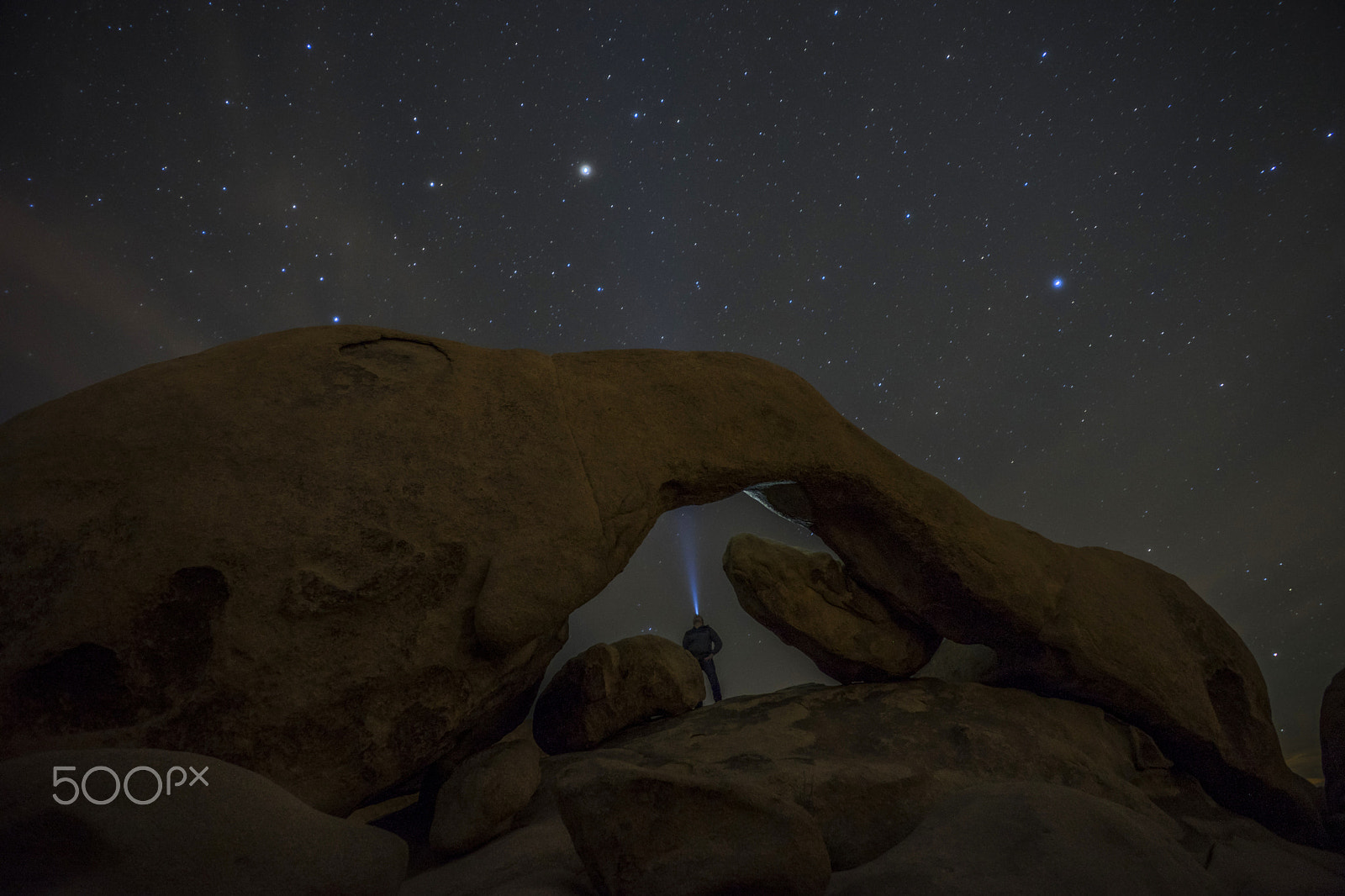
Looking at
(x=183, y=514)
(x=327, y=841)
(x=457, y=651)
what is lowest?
(x=327, y=841)

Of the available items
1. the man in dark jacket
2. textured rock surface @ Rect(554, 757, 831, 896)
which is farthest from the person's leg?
textured rock surface @ Rect(554, 757, 831, 896)

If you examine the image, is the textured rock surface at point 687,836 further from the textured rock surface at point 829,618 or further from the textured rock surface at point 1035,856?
the textured rock surface at point 829,618

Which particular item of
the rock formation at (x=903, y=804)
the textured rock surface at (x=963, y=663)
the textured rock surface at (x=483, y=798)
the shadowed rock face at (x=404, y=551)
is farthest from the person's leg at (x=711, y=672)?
the textured rock surface at (x=483, y=798)

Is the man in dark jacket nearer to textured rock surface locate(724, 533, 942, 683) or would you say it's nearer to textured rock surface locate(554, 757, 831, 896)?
textured rock surface locate(724, 533, 942, 683)

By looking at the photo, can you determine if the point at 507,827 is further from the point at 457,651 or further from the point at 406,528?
the point at 406,528

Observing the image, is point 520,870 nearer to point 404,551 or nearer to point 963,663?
point 404,551

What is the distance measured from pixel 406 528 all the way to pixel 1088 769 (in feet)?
17.2

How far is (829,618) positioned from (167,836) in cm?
492

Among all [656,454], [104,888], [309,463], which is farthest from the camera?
[656,454]

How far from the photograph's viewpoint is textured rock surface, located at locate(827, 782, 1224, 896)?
2031 mm

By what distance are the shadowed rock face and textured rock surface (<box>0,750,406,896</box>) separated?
102 cm

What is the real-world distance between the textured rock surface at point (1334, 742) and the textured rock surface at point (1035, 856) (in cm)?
453

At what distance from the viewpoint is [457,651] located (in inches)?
137

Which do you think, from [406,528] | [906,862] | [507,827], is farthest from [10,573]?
[906,862]
